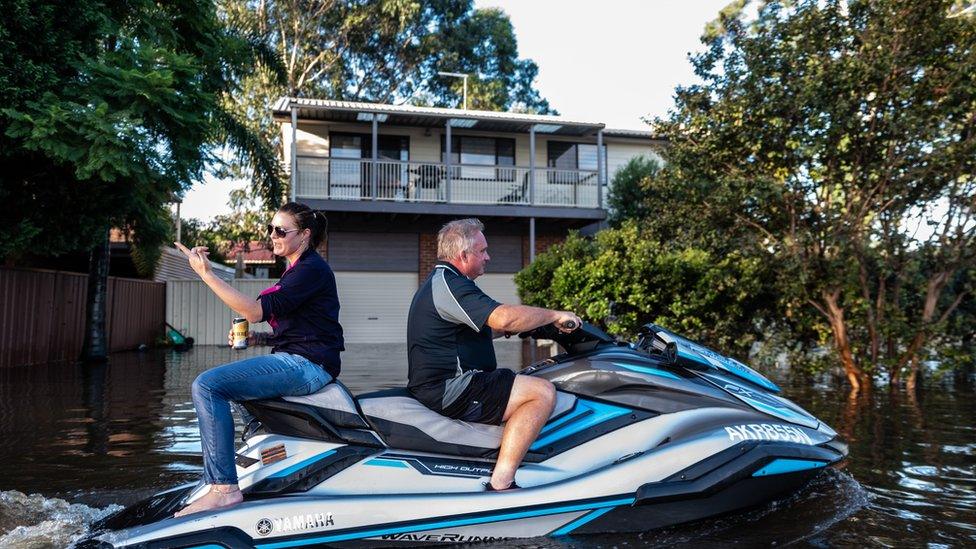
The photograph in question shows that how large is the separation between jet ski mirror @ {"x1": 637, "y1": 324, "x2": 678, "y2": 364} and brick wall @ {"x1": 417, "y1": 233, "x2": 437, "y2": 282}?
64.2 ft

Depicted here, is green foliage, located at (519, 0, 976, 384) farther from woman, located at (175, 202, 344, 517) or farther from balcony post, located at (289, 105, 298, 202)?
balcony post, located at (289, 105, 298, 202)

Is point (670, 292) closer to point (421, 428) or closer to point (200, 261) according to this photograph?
point (421, 428)

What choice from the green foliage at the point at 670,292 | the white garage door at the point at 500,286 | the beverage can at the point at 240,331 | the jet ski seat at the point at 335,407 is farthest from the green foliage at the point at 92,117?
the white garage door at the point at 500,286

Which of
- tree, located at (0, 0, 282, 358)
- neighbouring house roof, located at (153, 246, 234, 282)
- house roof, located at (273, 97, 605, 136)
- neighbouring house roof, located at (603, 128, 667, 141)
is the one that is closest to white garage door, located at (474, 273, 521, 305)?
house roof, located at (273, 97, 605, 136)

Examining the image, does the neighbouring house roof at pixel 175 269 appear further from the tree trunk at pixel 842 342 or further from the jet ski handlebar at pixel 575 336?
the jet ski handlebar at pixel 575 336

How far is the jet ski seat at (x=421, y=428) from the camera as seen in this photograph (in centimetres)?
375

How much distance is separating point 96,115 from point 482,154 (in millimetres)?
16358

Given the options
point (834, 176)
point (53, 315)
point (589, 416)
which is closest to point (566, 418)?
point (589, 416)

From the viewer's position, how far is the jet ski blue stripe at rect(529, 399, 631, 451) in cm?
402

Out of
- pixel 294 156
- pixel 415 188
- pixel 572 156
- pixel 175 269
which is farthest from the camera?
pixel 175 269

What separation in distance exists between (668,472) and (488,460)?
886 mm

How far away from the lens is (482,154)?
25.1 meters

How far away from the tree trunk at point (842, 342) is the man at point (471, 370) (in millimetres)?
7208

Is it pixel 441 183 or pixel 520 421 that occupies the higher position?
pixel 441 183
